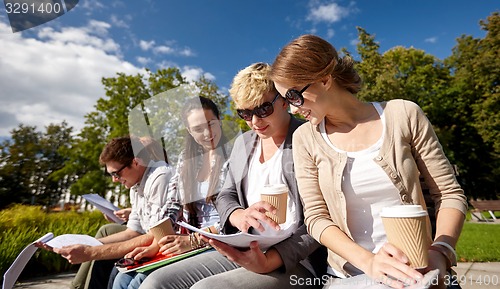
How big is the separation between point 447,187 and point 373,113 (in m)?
0.46

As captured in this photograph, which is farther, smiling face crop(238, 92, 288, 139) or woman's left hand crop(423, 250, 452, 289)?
smiling face crop(238, 92, 288, 139)

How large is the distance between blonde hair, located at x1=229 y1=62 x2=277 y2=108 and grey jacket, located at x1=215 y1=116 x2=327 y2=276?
252 mm

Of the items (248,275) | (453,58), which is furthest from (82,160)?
(453,58)

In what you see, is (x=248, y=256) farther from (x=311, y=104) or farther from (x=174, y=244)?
(x=174, y=244)

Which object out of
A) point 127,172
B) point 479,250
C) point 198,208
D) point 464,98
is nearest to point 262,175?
point 198,208

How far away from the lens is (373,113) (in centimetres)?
168

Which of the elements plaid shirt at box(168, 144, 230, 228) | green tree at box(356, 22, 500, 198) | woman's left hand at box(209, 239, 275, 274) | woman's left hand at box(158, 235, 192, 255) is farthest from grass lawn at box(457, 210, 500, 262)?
green tree at box(356, 22, 500, 198)

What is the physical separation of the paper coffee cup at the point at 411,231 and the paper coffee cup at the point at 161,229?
1.56 m

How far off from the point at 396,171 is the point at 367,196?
0.17 m

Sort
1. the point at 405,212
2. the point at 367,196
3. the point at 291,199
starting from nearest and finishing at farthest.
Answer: the point at 405,212, the point at 367,196, the point at 291,199

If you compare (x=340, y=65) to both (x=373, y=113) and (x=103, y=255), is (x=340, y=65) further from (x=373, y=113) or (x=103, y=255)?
(x=103, y=255)

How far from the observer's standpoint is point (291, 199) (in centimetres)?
188

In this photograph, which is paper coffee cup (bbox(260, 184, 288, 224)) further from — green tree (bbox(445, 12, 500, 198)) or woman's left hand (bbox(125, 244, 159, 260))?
green tree (bbox(445, 12, 500, 198))

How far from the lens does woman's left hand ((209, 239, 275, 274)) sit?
1.45 metres
